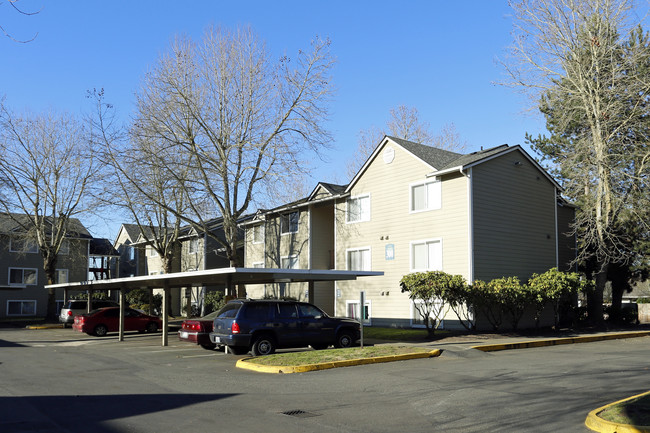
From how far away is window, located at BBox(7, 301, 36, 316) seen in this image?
47.0 metres

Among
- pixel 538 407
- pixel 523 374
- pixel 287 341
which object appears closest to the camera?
pixel 538 407

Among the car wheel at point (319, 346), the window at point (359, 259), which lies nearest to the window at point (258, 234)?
the window at point (359, 259)

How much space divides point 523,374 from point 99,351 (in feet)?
48.1

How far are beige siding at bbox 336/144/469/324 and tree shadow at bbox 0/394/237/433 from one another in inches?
636

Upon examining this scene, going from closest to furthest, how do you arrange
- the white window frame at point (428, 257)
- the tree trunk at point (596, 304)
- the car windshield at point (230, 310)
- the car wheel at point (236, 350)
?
the car windshield at point (230, 310) < the car wheel at point (236, 350) < the white window frame at point (428, 257) < the tree trunk at point (596, 304)

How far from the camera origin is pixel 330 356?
16.2 m

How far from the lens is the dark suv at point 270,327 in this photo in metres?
17.4

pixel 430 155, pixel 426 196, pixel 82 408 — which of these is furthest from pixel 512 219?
pixel 82 408

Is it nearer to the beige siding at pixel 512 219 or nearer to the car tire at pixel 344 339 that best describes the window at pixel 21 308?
the car tire at pixel 344 339

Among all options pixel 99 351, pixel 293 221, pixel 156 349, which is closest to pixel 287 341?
pixel 156 349

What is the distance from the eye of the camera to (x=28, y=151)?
39406 mm

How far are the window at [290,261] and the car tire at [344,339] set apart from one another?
14.8 metres

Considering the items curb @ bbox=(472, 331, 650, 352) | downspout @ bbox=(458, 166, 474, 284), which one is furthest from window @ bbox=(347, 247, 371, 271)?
curb @ bbox=(472, 331, 650, 352)

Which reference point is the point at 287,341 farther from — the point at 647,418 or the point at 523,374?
the point at 647,418
